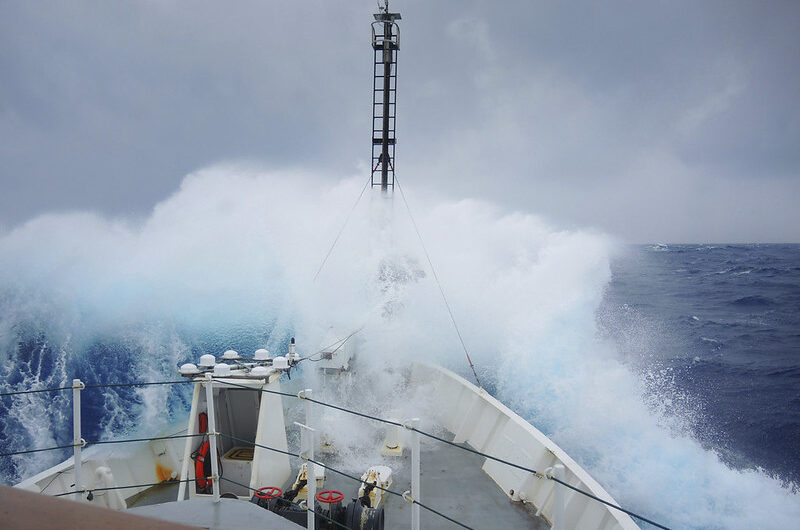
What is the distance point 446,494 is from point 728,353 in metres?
18.7

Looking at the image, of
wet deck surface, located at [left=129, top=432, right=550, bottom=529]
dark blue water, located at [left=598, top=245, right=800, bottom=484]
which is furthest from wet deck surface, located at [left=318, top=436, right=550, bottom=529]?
dark blue water, located at [left=598, top=245, right=800, bottom=484]

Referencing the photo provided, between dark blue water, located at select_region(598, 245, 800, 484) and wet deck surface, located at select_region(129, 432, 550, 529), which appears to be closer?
wet deck surface, located at select_region(129, 432, 550, 529)

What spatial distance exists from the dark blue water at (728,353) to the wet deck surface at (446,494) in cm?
798

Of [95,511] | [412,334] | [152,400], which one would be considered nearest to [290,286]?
[152,400]

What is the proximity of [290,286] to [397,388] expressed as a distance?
11402mm

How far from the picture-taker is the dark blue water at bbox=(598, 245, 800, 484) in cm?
1177

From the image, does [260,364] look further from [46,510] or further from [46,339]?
[46,339]

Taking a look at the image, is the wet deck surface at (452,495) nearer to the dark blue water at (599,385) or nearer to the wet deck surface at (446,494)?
the wet deck surface at (446,494)


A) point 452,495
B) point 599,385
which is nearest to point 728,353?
point 599,385

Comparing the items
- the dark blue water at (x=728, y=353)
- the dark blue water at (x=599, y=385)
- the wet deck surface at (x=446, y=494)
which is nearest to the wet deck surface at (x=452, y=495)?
the wet deck surface at (x=446, y=494)

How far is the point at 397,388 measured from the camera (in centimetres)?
973

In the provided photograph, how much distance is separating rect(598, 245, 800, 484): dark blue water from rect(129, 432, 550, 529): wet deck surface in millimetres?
7983

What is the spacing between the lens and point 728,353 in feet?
62.1

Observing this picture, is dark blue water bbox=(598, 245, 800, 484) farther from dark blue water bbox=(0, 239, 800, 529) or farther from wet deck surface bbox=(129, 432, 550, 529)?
wet deck surface bbox=(129, 432, 550, 529)
